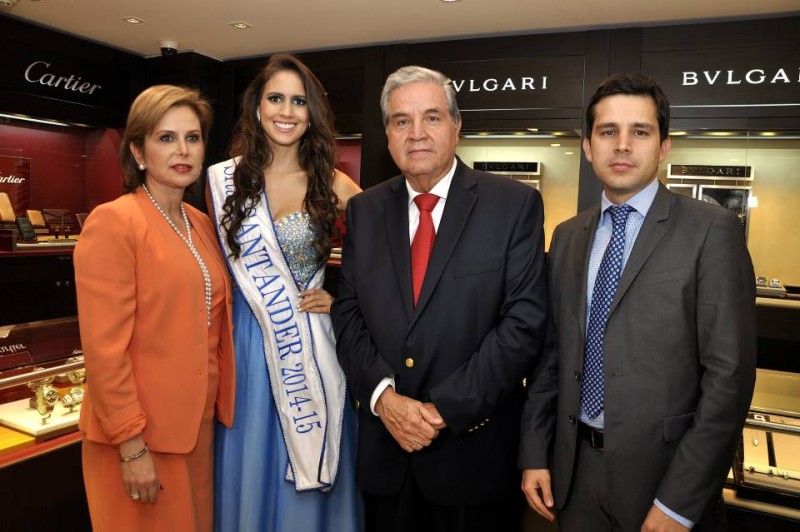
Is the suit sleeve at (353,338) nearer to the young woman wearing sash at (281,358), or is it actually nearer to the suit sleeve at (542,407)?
the young woman wearing sash at (281,358)

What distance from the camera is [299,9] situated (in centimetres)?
476

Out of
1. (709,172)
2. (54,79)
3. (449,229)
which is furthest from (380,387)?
(54,79)

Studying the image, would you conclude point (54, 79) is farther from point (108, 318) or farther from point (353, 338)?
point (353, 338)

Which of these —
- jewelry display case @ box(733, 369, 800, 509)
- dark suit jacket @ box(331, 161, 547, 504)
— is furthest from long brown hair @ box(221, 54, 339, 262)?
jewelry display case @ box(733, 369, 800, 509)

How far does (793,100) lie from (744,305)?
3.98 metres

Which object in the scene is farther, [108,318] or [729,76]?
[729,76]

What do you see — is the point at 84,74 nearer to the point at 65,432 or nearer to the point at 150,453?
the point at 65,432

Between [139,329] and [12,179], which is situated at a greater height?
[12,179]

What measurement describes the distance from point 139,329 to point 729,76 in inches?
184

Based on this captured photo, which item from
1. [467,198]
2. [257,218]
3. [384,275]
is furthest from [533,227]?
[257,218]

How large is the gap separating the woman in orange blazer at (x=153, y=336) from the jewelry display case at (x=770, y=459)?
1.76 meters

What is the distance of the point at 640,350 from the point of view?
4.87 feet

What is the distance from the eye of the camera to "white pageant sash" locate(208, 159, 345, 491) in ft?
6.69

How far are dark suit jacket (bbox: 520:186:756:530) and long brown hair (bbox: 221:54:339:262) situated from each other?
107 cm
